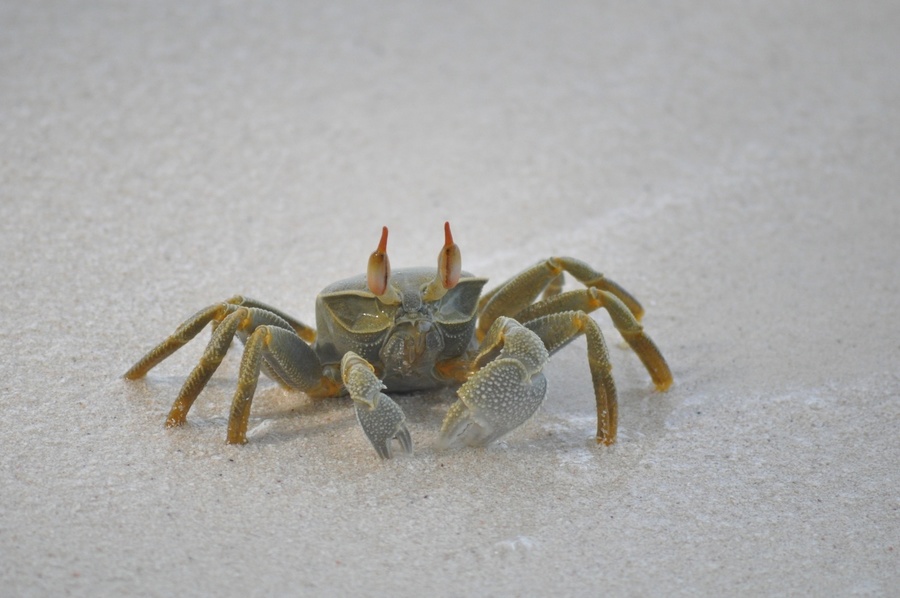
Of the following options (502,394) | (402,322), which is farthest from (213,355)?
(502,394)

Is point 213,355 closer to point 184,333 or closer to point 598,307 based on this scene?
point 184,333

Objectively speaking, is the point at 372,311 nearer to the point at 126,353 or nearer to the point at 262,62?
the point at 126,353

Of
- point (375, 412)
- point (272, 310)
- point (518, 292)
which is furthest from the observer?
point (518, 292)

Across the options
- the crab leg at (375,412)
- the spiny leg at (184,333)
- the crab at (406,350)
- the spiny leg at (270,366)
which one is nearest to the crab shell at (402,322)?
the crab at (406,350)

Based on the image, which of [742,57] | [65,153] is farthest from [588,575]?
[742,57]

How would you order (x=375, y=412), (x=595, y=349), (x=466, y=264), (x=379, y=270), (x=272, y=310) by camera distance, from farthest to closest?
(x=466, y=264) < (x=272, y=310) < (x=595, y=349) < (x=379, y=270) < (x=375, y=412)

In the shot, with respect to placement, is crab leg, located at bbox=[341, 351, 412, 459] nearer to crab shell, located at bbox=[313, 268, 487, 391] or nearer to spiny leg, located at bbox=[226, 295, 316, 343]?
crab shell, located at bbox=[313, 268, 487, 391]
